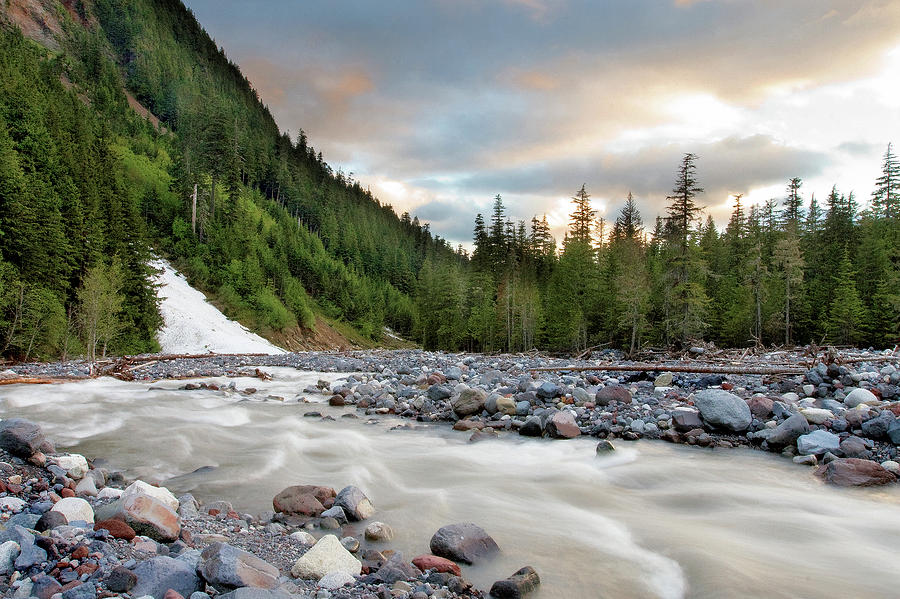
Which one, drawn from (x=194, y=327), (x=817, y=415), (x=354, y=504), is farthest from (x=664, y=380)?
(x=194, y=327)

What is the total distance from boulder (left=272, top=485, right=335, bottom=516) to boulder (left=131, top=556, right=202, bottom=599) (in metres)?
1.74

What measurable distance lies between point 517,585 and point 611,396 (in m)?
6.87

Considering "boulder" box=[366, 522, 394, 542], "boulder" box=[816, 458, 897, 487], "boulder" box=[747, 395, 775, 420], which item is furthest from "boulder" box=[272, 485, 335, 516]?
"boulder" box=[747, 395, 775, 420]

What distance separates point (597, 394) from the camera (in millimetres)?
9719

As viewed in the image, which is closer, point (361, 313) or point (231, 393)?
point (231, 393)

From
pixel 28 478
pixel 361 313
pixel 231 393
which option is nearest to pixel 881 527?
pixel 28 478

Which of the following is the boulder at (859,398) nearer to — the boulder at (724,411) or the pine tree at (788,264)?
the boulder at (724,411)

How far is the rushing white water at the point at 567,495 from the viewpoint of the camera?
151 inches

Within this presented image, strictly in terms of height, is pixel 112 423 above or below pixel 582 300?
below

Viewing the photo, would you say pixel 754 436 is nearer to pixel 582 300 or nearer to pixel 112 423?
pixel 112 423

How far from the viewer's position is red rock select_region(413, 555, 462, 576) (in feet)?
11.5

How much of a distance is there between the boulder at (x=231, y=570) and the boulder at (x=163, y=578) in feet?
0.24

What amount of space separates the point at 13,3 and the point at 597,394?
107352mm

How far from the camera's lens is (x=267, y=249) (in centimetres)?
6481
